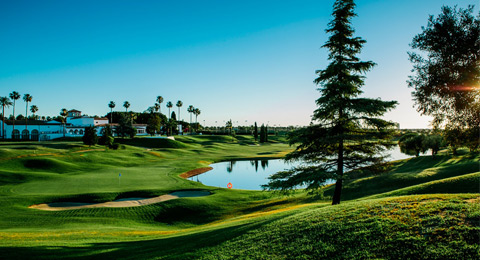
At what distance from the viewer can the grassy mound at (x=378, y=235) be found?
757 cm

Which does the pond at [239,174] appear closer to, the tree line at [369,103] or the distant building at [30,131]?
the tree line at [369,103]

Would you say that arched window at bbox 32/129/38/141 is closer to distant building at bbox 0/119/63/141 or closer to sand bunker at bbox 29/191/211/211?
distant building at bbox 0/119/63/141

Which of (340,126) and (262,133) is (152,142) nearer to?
(262,133)

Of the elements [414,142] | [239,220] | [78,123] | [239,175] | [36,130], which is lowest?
[239,175]

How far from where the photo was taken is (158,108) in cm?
16062

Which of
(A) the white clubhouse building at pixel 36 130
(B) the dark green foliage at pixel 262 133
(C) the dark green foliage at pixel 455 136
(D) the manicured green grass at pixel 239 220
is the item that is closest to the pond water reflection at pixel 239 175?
(D) the manicured green grass at pixel 239 220

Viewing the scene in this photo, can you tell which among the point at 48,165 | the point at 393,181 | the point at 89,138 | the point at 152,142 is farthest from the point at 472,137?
the point at 152,142

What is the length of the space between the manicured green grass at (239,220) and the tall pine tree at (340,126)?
2.64m

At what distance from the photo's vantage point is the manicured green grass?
860 centimetres

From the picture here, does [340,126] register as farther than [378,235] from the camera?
Yes

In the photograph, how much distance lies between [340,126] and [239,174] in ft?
131

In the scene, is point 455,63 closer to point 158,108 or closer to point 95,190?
point 95,190

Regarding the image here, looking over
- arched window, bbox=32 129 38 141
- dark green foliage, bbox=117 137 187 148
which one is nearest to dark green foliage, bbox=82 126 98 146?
dark green foliage, bbox=117 137 187 148

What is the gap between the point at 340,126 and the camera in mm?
18484
